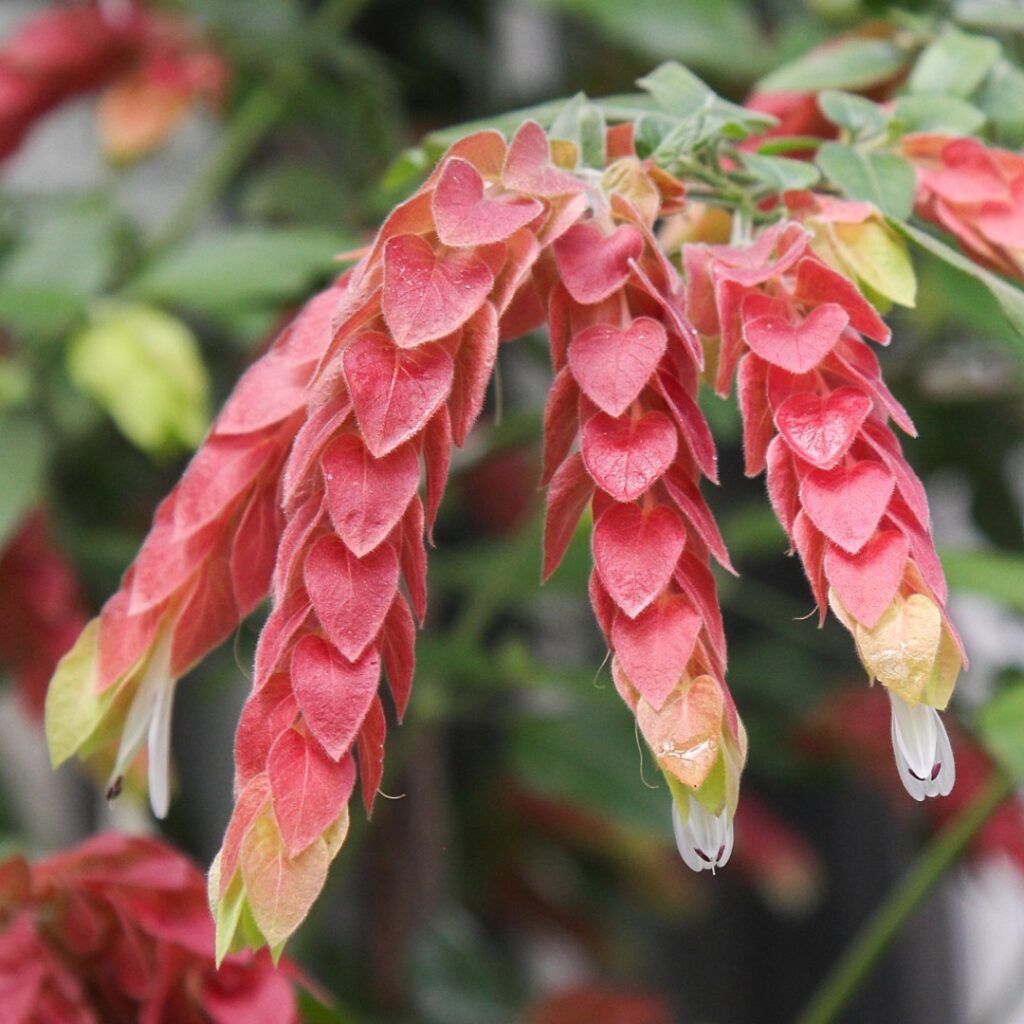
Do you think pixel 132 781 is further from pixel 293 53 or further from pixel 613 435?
pixel 293 53

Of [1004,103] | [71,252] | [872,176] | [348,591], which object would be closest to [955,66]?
[1004,103]

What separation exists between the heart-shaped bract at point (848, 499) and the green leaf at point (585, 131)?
0.42 ft

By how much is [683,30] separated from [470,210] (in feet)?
1.80

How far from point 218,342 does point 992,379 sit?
0.56 meters

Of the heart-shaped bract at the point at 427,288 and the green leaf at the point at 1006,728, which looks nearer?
the heart-shaped bract at the point at 427,288

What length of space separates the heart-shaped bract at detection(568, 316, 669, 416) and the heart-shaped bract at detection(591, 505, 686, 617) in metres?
0.02

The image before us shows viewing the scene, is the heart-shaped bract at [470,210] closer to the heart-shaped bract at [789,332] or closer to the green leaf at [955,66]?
the heart-shaped bract at [789,332]

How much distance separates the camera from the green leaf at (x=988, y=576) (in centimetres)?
65

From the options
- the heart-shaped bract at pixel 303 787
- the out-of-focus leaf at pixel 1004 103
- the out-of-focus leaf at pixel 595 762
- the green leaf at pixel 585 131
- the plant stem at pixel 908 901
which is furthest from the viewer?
the out-of-focus leaf at pixel 595 762

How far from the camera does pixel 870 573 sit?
0.97ft

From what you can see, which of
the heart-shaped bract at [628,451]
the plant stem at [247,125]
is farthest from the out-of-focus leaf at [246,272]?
the heart-shaped bract at [628,451]

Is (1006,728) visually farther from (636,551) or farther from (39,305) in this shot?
(39,305)

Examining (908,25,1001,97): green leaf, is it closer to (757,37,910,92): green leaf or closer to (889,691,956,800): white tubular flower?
(757,37,910,92): green leaf

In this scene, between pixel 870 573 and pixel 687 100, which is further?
pixel 687 100
